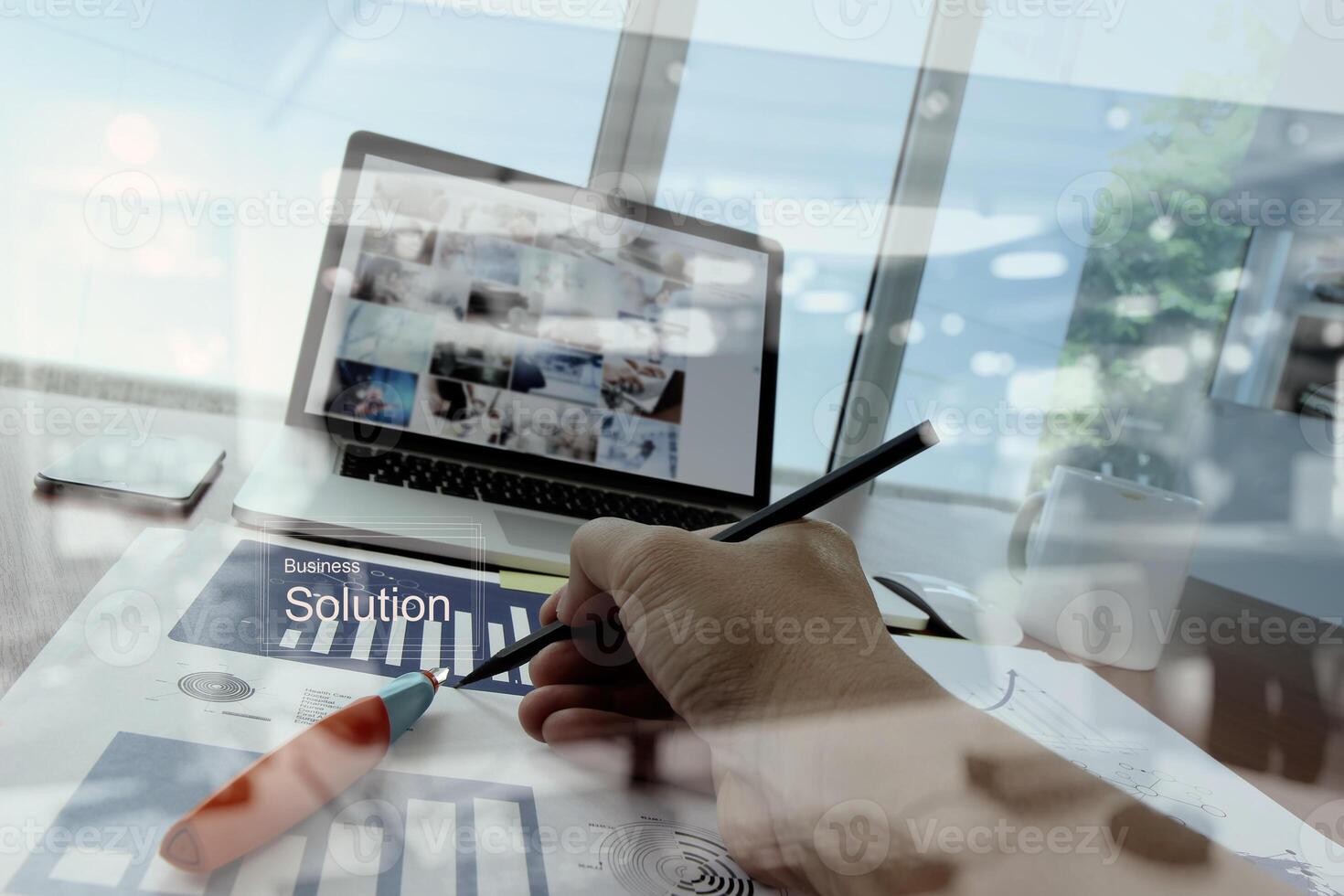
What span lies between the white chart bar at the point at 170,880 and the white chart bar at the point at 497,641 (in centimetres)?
21

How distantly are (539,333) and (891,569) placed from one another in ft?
1.41

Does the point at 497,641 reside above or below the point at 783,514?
below

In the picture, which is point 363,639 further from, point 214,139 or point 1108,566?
point 214,139

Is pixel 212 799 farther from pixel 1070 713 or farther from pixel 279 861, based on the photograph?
pixel 1070 713

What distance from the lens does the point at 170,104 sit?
1408 millimetres

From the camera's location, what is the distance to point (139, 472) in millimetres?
679

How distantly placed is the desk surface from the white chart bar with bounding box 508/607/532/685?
0.23m

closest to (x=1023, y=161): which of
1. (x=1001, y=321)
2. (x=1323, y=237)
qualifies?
(x=1001, y=321)

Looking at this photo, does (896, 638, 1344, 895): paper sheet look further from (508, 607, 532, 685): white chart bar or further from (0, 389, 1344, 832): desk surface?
(508, 607, 532, 685): white chart bar

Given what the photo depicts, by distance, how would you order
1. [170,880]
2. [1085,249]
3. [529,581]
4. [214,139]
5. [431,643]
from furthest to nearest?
[1085,249] < [214,139] < [529,581] < [431,643] < [170,880]

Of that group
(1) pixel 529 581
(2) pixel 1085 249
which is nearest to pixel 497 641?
(1) pixel 529 581

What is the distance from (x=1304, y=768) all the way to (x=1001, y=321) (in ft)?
5.90

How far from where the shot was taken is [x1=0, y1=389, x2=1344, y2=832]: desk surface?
479mm

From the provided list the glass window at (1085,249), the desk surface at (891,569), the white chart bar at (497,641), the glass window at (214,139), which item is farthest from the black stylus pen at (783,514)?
the glass window at (1085,249)
